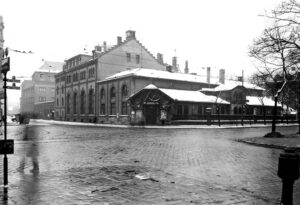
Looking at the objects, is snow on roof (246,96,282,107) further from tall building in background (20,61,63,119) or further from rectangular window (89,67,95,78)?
tall building in background (20,61,63,119)

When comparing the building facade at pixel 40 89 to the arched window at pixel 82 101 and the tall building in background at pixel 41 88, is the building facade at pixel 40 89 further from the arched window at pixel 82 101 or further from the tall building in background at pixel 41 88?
the arched window at pixel 82 101

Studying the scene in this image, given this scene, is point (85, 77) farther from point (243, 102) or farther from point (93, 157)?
point (93, 157)

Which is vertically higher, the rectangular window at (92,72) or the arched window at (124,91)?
the rectangular window at (92,72)

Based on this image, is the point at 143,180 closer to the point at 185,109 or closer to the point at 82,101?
the point at 185,109

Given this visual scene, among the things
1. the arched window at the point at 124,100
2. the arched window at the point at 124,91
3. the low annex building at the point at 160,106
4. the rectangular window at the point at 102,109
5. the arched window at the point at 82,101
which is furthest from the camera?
the arched window at the point at 82,101

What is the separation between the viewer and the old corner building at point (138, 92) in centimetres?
4438

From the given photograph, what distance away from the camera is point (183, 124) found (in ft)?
144

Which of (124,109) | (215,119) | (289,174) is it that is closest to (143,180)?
(289,174)

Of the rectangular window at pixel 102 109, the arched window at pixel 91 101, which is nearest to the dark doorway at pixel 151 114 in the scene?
the rectangular window at pixel 102 109

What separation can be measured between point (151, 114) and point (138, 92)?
3646 mm

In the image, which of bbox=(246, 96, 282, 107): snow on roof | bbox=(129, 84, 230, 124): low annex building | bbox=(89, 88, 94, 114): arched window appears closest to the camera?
bbox=(129, 84, 230, 124): low annex building

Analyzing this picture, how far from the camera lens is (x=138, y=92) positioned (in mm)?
44375

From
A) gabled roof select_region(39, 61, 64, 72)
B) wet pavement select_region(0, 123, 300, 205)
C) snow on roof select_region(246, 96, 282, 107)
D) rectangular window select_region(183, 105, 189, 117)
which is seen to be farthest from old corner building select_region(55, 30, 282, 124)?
gabled roof select_region(39, 61, 64, 72)

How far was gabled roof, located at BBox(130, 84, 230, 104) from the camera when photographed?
4394cm
